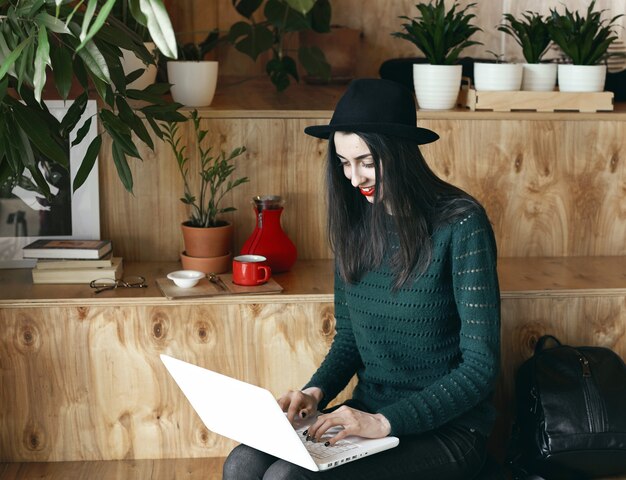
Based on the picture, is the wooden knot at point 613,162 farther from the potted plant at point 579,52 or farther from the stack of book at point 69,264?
the stack of book at point 69,264

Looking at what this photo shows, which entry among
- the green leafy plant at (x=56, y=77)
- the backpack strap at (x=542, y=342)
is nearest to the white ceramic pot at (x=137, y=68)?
the green leafy plant at (x=56, y=77)

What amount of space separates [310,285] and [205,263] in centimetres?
30

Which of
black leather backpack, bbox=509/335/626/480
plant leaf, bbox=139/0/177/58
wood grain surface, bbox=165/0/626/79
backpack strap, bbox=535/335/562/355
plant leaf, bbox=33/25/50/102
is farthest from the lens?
wood grain surface, bbox=165/0/626/79

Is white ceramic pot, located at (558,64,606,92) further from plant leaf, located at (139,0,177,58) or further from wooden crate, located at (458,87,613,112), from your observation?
plant leaf, located at (139,0,177,58)

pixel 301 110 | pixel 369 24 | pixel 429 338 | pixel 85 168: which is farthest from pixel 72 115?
pixel 369 24

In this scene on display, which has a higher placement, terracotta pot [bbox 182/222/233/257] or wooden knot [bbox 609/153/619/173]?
wooden knot [bbox 609/153/619/173]

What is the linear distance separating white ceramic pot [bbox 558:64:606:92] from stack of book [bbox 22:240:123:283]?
1388 mm

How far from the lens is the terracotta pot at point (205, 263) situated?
2525 mm

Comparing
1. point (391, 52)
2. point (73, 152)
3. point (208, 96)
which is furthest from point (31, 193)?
point (391, 52)

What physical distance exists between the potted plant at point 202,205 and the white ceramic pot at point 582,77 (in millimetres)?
965

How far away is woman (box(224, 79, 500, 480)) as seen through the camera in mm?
1822

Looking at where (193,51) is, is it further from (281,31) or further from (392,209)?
(392,209)

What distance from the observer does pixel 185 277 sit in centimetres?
241

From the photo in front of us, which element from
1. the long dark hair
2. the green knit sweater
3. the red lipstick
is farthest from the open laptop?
the red lipstick
